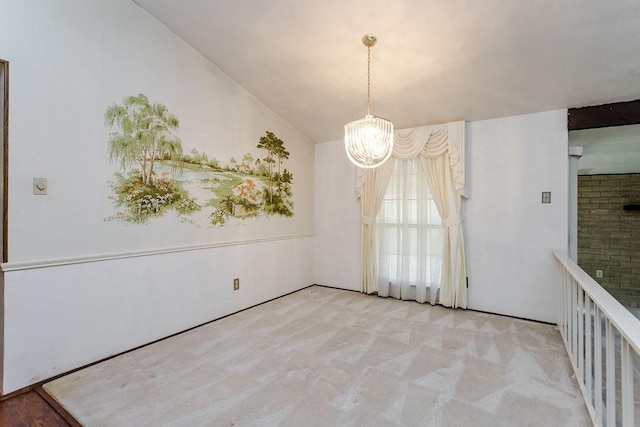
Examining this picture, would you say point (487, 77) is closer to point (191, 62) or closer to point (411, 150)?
point (411, 150)

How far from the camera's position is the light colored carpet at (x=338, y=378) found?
1.75 metres

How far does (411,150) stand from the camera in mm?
3801

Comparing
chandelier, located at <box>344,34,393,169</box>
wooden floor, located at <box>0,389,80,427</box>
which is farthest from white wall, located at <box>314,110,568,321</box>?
wooden floor, located at <box>0,389,80,427</box>

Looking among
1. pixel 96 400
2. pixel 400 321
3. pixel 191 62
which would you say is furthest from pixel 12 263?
pixel 400 321

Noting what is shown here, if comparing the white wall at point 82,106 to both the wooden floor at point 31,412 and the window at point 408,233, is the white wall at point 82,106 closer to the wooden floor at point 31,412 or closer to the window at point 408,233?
the wooden floor at point 31,412

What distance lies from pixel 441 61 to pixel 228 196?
248cm

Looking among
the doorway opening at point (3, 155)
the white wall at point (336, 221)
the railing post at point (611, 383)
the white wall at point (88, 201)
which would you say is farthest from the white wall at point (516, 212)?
the doorway opening at point (3, 155)

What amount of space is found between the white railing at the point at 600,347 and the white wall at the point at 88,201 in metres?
3.04

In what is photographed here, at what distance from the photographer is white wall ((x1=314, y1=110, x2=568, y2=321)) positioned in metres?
3.15

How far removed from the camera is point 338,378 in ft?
7.00

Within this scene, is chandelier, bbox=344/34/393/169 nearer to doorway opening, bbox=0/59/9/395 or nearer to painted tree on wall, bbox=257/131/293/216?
painted tree on wall, bbox=257/131/293/216

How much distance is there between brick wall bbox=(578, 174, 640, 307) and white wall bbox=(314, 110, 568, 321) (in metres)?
2.78

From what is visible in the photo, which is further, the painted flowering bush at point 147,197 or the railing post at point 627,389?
the painted flowering bush at point 147,197

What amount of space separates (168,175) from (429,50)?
100 inches
